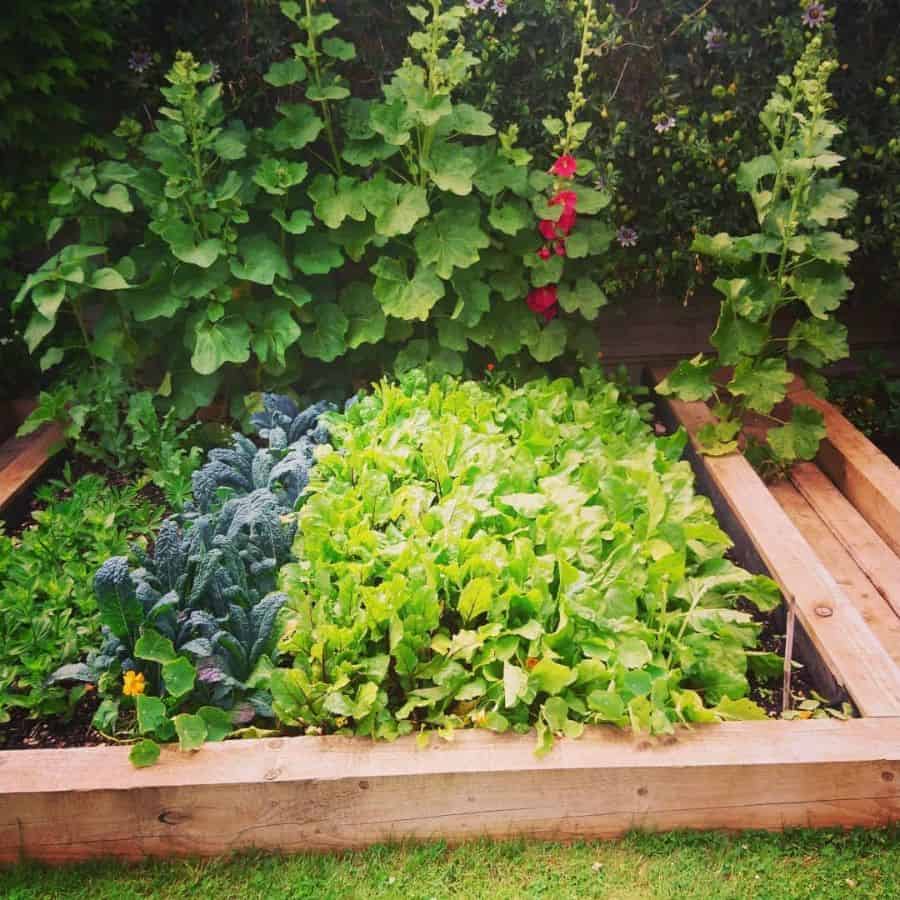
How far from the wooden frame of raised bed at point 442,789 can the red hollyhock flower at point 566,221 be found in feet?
6.31

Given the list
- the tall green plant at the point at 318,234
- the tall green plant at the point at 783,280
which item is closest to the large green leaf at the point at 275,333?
the tall green plant at the point at 318,234

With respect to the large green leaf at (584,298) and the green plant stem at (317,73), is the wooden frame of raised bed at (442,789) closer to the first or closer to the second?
the large green leaf at (584,298)

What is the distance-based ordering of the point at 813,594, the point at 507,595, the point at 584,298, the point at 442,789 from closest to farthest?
the point at 442,789
the point at 507,595
the point at 813,594
the point at 584,298

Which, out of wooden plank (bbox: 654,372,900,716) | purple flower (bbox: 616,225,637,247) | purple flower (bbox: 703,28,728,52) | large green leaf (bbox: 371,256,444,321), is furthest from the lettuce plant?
purple flower (bbox: 703,28,728,52)

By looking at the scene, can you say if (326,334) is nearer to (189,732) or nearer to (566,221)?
(566,221)

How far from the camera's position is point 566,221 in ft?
10.5

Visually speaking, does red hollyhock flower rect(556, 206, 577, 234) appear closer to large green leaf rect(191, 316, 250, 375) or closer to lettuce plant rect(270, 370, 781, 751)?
lettuce plant rect(270, 370, 781, 751)

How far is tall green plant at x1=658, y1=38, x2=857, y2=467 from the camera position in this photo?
2787 mm

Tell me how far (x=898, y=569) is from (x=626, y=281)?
1691mm

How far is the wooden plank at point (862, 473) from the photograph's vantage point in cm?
281

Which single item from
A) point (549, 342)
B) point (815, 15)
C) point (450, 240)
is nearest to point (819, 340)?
point (549, 342)

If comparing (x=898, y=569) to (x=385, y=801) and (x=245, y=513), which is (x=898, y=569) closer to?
(x=385, y=801)

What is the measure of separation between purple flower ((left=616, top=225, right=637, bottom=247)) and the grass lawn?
7.87 ft

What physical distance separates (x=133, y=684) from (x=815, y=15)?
307 centimetres
